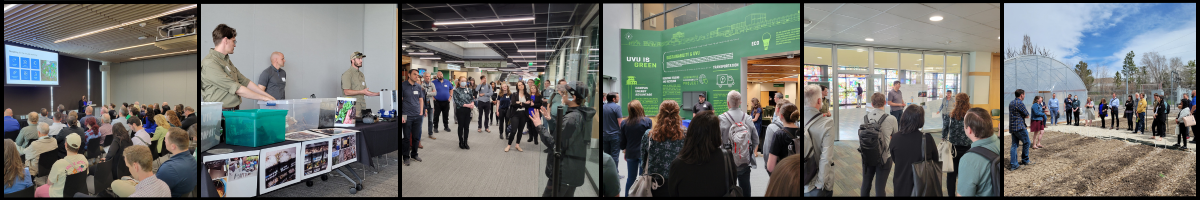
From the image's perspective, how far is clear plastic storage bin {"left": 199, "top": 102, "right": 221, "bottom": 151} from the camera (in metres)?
2.33

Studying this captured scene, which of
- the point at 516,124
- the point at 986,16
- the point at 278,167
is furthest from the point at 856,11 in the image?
the point at 278,167

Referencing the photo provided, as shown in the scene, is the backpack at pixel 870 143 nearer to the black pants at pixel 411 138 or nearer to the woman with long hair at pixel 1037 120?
the woman with long hair at pixel 1037 120

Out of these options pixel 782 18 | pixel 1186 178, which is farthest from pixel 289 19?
pixel 1186 178

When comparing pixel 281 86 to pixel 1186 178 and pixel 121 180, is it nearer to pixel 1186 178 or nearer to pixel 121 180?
pixel 121 180

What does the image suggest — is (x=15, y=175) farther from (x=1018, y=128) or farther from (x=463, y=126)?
(x=1018, y=128)

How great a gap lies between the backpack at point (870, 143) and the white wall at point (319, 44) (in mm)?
3632

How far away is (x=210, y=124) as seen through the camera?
7.72 ft

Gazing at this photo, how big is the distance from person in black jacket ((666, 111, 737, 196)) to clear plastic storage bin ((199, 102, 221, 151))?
3.12m

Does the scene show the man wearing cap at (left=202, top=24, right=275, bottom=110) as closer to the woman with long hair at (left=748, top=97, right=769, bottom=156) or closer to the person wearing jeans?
the woman with long hair at (left=748, top=97, right=769, bottom=156)

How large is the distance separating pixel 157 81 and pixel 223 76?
58 cm

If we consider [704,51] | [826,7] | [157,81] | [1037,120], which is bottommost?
[1037,120]

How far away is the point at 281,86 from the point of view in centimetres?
258

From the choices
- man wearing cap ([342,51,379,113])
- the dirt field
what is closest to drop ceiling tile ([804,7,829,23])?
the dirt field

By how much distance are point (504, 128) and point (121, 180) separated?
2526mm
